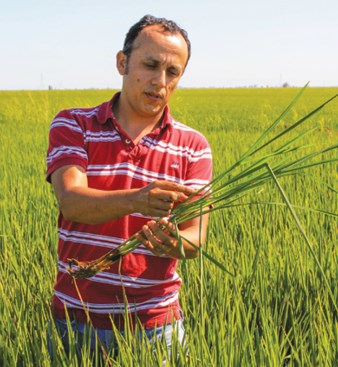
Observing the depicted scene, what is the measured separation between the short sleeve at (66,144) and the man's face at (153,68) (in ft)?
0.48

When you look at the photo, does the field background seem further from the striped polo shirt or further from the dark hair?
the dark hair

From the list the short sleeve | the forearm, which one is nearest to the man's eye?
the short sleeve

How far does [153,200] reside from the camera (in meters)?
0.97

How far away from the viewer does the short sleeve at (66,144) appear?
1225 millimetres

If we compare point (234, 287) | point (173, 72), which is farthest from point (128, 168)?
point (234, 287)

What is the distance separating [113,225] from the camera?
1248mm

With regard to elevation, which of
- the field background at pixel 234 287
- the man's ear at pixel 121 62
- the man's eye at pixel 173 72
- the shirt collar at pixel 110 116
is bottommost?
the field background at pixel 234 287

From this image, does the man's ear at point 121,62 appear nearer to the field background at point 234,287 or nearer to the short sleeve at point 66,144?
the short sleeve at point 66,144

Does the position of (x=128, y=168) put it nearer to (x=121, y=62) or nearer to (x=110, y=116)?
(x=110, y=116)

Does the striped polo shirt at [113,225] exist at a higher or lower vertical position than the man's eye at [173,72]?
lower

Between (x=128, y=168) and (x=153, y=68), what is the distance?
0.23 m

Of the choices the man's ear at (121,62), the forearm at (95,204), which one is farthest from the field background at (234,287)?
the man's ear at (121,62)

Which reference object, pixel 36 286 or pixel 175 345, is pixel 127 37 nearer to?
pixel 175 345

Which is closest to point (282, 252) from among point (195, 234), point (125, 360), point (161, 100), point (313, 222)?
point (313, 222)
